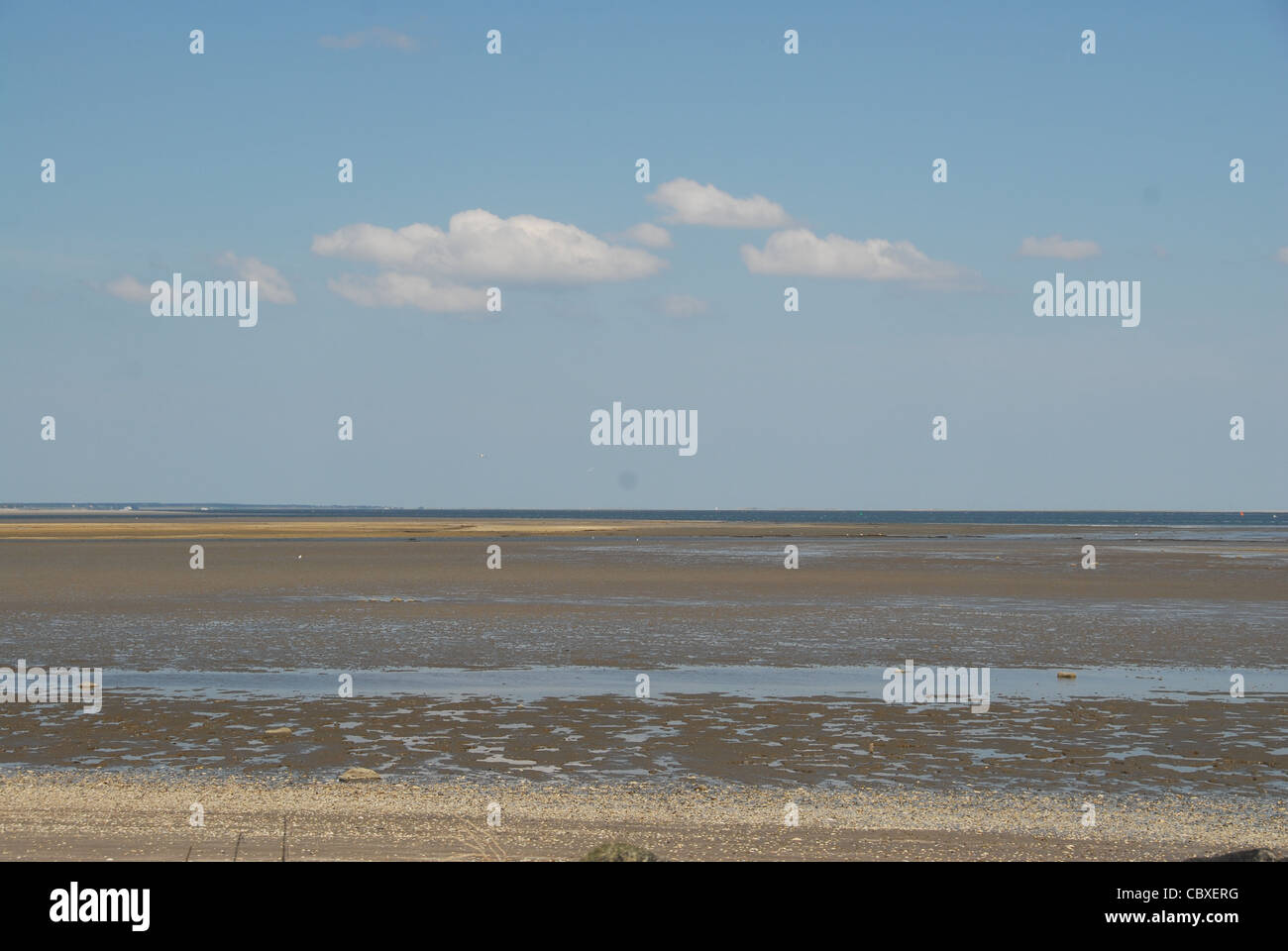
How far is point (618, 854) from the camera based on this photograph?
30.9 feet

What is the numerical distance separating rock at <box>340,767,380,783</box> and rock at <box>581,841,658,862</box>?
17.6ft

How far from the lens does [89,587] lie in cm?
4403

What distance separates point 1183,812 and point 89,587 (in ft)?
131

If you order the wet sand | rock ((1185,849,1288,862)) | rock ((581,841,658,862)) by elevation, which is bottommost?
the wet sand

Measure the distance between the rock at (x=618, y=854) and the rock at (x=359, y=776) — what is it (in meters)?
5.36

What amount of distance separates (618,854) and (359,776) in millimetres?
5767

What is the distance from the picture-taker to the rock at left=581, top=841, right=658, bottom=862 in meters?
9.35
